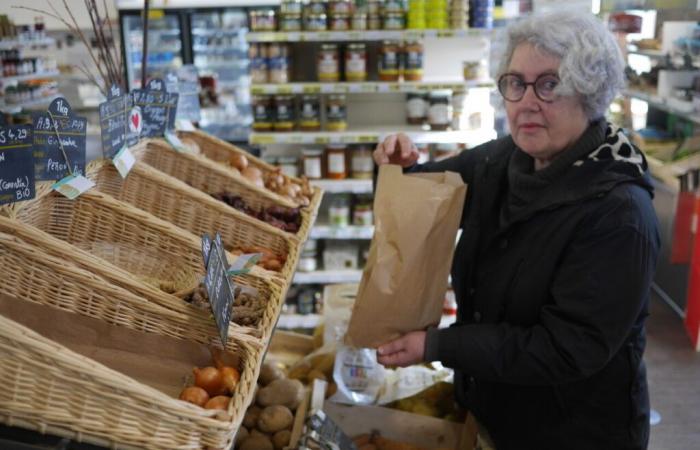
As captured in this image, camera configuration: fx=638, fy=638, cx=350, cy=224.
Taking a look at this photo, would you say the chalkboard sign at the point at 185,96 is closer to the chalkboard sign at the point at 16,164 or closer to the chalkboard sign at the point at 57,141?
the chalkboard sign at the point at 57,141

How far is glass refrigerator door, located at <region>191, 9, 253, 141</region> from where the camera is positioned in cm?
637

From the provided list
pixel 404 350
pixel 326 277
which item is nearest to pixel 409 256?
pixel 404 350

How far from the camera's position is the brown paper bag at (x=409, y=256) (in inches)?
61.9

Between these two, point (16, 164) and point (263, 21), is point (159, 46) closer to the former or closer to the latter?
point (263, 21)

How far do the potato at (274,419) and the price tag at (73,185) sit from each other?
80 centimetres

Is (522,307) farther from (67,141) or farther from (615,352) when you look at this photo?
(67,141)

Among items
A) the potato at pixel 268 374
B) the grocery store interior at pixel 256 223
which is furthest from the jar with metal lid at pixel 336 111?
the potato at pixel 268 374

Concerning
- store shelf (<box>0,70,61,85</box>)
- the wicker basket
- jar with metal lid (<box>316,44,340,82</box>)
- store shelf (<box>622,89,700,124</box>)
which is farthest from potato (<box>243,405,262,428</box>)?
store shelf (<box>0,70,61,85</box>)

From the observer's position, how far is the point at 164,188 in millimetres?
1951

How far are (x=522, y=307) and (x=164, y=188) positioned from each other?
1.12 metres

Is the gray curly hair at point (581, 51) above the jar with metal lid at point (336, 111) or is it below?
above

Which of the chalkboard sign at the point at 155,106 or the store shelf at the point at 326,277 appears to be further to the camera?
the store shelf at the point at 326,277

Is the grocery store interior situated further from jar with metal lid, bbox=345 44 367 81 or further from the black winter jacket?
the black winter jacket

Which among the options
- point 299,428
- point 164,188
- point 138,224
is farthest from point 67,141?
point 299,428
